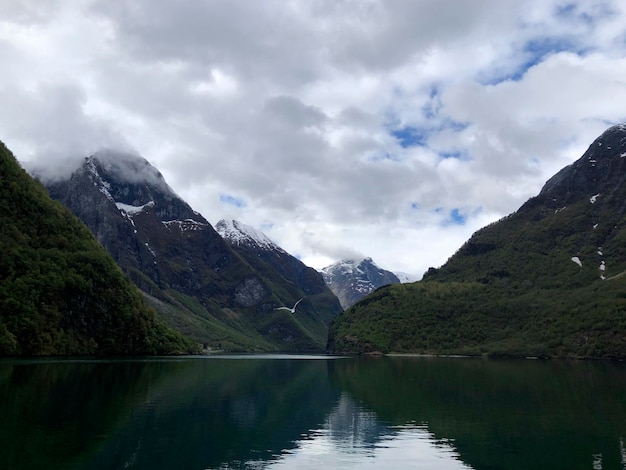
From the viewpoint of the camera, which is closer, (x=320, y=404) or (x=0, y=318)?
(x=320, y=404)

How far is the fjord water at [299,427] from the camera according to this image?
40.2 metres

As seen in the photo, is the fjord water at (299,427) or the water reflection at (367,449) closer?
the water reflection at (367,449)

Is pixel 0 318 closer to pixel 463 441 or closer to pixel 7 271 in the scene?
pixel 7 271

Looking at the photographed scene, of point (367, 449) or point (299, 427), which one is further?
point (299, 427)

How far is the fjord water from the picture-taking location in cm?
4019

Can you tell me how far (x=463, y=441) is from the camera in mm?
48781

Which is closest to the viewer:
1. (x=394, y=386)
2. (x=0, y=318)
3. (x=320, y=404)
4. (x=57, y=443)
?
(x=57, y=443)

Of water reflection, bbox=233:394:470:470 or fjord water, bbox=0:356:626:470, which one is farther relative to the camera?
fjord water, bbox=0:356:626:470

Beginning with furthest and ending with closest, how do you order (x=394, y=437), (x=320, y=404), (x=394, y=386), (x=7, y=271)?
(x=7, y=271) < (x=394, y=386) < (x=320, y=404) < (x=394, y=437)

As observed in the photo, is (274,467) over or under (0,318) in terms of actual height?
under

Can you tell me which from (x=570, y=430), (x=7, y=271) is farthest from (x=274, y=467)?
(x=7, y=271)

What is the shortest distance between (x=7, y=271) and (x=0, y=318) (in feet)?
83.5

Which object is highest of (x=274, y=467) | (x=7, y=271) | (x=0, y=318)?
(x=7, y=271)

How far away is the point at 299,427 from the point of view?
55750 mm
